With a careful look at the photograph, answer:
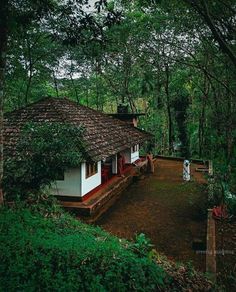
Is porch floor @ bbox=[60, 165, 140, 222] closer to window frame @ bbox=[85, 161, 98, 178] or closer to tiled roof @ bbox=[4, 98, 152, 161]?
window frame @ bbox=[85, 161, 98, 178]

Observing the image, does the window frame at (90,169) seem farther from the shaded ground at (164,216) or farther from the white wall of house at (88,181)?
the shaded ground at (164,216)

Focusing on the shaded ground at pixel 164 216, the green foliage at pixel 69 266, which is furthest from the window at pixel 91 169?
the green foliage at pixel 69 266

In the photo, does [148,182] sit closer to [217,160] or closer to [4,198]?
[217,160]

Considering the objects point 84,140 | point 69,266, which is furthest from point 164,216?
point 69,266

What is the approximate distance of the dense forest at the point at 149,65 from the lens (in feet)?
25.6

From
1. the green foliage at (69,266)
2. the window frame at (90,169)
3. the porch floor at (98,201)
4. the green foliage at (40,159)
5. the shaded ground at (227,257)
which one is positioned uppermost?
the green foliage at (40,159)

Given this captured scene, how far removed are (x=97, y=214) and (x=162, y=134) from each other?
24.2 meters

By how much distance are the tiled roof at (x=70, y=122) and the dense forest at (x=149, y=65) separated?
11.5 feet

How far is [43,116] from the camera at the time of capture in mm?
15359

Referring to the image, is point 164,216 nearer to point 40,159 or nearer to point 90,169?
point 90,169

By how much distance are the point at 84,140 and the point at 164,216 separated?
506 cm

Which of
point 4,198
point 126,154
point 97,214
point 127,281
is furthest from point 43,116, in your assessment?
point 127,281

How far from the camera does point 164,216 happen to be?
12.9 metres

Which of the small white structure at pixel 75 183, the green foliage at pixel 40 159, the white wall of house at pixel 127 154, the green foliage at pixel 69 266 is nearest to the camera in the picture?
the green foliage at pixel 69 266
